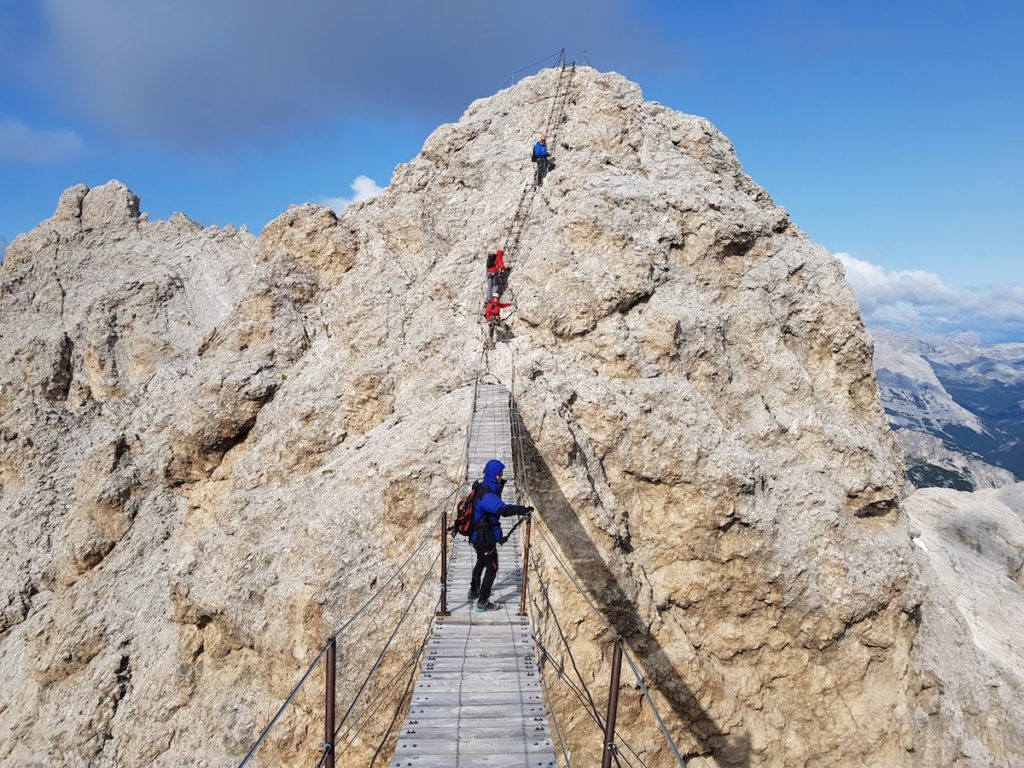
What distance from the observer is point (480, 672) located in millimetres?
9125

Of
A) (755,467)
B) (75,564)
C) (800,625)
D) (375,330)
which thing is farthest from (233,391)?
(800,625)

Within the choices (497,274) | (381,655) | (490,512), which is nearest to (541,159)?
(497,274)

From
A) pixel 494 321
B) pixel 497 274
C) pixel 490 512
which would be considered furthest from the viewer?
pixel 497 274

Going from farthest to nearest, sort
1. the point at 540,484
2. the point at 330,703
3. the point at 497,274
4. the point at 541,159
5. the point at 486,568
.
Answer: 1. the point at 541,159
2. the point at 497,274
3. the point at 540,484
4. the point at 486,568
5. the point at 330,703

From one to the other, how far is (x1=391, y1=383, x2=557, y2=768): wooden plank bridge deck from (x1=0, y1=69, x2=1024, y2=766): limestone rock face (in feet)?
6.34

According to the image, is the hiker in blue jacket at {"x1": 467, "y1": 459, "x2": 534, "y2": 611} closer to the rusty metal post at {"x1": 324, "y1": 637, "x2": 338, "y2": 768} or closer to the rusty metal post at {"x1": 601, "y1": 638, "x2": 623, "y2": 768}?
the rusty metal post at {"x1": 601, "y1": 638, "x2": 623, "y2": 768}

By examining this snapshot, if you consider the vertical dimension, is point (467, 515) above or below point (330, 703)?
above

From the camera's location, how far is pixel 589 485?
1622 cm

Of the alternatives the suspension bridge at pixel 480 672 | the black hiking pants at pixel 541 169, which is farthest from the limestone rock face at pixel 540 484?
the black hiking pants at pixel 541 169

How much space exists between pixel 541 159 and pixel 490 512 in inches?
723

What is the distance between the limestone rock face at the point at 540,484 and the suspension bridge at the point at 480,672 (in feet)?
1.22

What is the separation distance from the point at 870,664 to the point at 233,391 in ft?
76.6

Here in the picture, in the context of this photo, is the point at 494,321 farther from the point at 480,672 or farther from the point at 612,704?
the point at 612,704

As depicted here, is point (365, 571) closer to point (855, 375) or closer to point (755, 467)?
point (755, 467)
